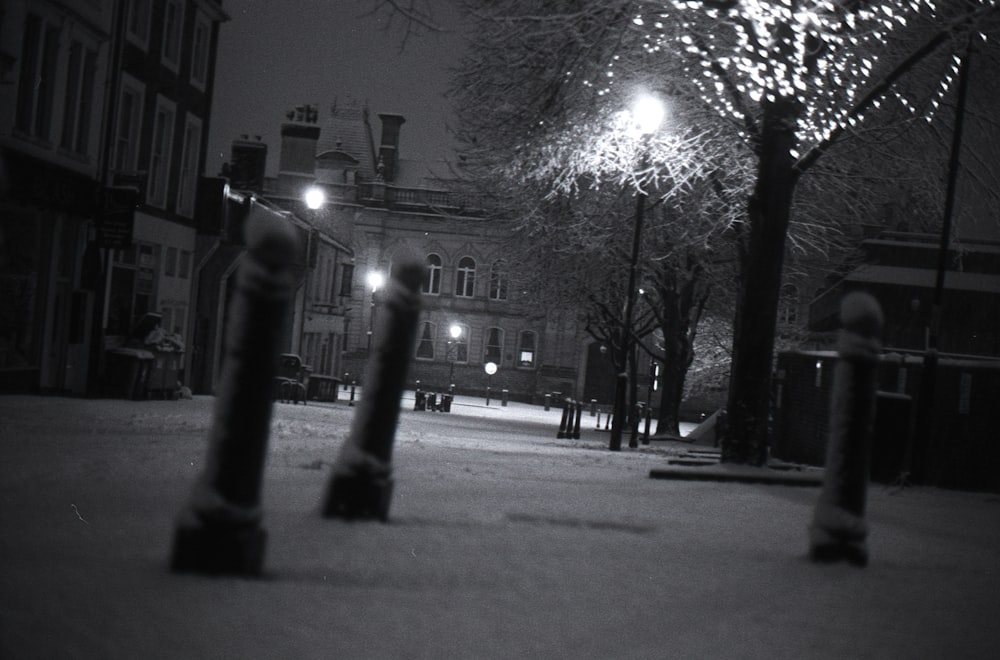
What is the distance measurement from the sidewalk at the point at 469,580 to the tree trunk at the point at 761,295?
4.77 metres

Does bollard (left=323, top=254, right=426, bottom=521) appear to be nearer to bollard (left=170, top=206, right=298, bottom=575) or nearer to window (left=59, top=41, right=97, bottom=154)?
bollard (left=170, top=206, right=298, bottom=575)

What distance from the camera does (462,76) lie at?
16906mm

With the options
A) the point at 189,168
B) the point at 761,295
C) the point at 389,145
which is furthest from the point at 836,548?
the point at 389,145

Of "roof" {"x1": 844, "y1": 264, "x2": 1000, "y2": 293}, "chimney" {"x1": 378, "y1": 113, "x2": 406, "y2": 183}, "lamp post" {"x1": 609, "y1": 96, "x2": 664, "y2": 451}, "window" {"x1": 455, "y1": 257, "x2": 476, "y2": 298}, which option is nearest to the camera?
"lamp post" {"x1": 609, "y1": 96, "x2": 664, "y2": 451}

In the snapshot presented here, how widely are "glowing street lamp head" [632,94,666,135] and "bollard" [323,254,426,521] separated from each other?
39.3 ft

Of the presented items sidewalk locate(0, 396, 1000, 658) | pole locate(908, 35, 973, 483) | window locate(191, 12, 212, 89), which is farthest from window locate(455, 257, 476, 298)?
sidewalk locate(0, 396, 1000, 658)

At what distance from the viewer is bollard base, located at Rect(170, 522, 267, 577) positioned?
4113mm

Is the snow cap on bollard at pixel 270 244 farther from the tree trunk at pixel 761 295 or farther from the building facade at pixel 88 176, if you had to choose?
the building facade at pixel 88 176

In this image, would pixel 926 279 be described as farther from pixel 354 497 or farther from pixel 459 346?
pixel 459 346

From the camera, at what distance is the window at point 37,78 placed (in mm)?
22016

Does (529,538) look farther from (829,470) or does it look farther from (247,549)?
(247,549)

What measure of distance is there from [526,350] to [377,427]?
7592cm

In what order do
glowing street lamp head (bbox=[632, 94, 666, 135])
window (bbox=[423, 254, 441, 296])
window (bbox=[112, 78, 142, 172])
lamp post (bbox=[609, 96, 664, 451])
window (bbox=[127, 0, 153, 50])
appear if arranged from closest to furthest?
glowing street lamp head (bbox=[632, 94, 666, 135]) → lamp post (bbox=[609, 96, 664, 451]) → window (bbox=[127, 0, 153, 50]) → window (bbox=[112, 78, 142, 172]) → window (bbox=[423, 254, 441, 296])

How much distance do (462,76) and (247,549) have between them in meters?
13.4
